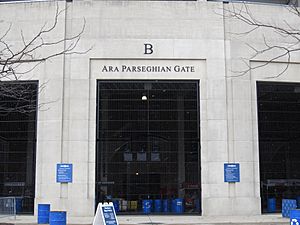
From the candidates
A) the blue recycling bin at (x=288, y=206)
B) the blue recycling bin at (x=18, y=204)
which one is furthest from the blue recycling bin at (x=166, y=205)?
the blue recycling bin at (x=18, y=204)

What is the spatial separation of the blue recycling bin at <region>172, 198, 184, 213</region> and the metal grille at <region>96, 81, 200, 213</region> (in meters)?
0.29

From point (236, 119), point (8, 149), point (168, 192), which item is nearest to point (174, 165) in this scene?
point (168, 192)

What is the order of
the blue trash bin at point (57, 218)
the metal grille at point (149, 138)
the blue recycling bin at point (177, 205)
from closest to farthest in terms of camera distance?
the blue trash bin at point (57, 218) < the blue recycling bin at point (177, 205) < the metal grille at point (149, 138)

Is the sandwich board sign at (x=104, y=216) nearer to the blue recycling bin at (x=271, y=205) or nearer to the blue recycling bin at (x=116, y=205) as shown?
the blue recycling bin at (x=116, y=205)

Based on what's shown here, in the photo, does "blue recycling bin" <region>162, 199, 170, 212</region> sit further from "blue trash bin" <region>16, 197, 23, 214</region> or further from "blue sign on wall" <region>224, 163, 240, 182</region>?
"blue trash bin" <region>16, 197, 23, 214</region>

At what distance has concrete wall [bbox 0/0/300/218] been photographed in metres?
24.7

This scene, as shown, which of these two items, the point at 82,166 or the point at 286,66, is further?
the point at 286,66

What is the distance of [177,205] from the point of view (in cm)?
2538

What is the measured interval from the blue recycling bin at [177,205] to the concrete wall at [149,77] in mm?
1379

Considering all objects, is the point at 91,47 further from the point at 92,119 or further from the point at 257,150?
the point at 257,150

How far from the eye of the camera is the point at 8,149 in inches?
1057

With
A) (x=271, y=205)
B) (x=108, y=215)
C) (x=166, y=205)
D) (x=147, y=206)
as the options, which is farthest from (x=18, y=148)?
(x=271, y=205)

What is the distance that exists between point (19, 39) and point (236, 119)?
12942 millimetres

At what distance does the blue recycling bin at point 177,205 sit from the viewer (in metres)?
25.3
